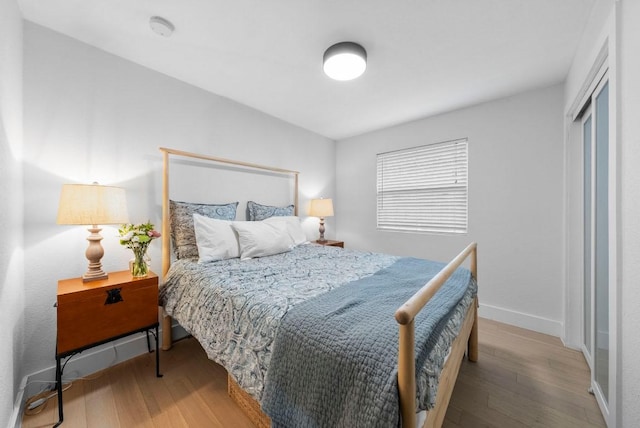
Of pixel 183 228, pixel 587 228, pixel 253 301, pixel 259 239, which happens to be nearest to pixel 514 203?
pixel 587 228

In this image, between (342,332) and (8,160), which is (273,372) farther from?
(8,160)

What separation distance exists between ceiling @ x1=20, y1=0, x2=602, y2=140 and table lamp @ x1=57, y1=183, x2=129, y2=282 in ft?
3.61

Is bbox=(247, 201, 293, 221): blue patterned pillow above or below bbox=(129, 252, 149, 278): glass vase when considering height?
above

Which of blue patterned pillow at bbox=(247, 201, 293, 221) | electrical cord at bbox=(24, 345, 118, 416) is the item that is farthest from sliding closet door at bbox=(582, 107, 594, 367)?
electrical cord at bbox=(24, 345, 118, 416)

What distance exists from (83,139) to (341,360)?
226cm

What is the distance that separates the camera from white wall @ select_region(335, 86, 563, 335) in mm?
2285

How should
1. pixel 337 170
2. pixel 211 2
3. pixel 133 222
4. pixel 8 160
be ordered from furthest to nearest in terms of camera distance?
pixel 337 170
pixel 133 222
pixel 211 2
pixel 8 160

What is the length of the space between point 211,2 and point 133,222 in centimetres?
166

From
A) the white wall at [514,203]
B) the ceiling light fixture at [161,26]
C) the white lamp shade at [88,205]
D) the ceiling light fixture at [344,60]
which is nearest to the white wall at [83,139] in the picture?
the white lamp shade at [88,205]

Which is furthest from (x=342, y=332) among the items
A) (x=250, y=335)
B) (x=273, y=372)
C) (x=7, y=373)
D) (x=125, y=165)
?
(x=125, y=165)

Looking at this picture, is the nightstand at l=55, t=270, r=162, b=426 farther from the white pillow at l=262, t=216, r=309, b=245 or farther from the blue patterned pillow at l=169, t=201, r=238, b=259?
the white pillow at l=262, t=216, r=309, b=245

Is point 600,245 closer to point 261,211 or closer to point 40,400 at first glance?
point 261,211

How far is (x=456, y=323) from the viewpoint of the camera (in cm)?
120

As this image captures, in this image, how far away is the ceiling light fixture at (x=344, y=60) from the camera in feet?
5.64
